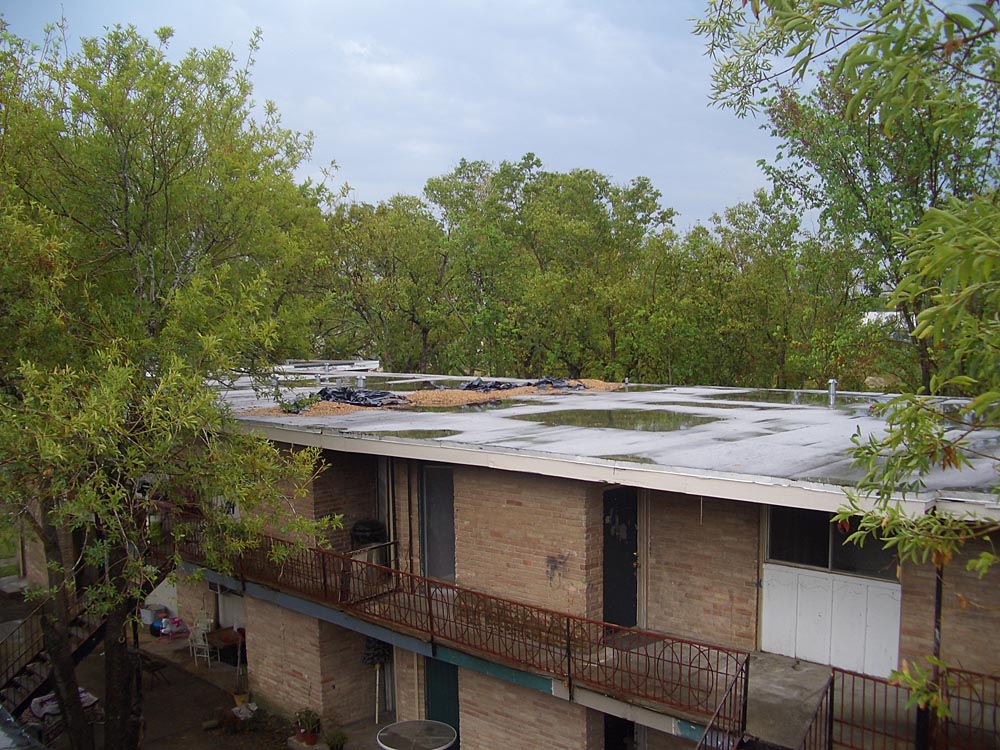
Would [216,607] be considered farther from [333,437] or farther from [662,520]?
[662,520]

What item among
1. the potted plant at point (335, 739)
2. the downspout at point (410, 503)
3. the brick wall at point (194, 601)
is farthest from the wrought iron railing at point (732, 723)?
the brick wall at point (194, 601)

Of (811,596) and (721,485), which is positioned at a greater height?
(721,485)

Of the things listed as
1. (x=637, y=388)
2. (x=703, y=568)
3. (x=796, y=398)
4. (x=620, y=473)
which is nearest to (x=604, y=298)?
(x=637, y=388)

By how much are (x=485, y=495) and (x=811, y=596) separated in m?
4.26

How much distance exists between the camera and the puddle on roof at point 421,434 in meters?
10.7

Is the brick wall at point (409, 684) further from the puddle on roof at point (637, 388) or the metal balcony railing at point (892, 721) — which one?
the puddle on roof at point (637, 388)

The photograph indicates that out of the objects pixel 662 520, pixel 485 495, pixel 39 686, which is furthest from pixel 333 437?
pixel 39 686

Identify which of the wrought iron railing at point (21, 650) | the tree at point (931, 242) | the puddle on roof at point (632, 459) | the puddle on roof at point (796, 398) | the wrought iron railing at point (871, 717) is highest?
the tree at point (931, 242)

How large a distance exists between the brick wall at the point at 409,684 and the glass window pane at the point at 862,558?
6998 millimetres

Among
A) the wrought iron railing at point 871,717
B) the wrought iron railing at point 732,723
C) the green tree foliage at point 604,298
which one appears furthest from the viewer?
the green tree foliage at point 604,298

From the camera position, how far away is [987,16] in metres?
3.92

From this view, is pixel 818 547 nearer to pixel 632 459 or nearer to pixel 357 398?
pixel 632 459

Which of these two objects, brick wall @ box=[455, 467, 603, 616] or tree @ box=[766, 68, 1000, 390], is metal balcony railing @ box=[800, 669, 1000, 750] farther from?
tree @ box=[766, 68, 1000, 390]

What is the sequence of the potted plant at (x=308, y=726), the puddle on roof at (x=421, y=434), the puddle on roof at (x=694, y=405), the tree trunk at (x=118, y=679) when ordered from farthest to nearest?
the puddle on roof at (x=694, y=405) < the potted plant at (x=308, y=726) < the tree trunk at (x=118, y=679) < the puddle on roof at (x=421, y=434)
